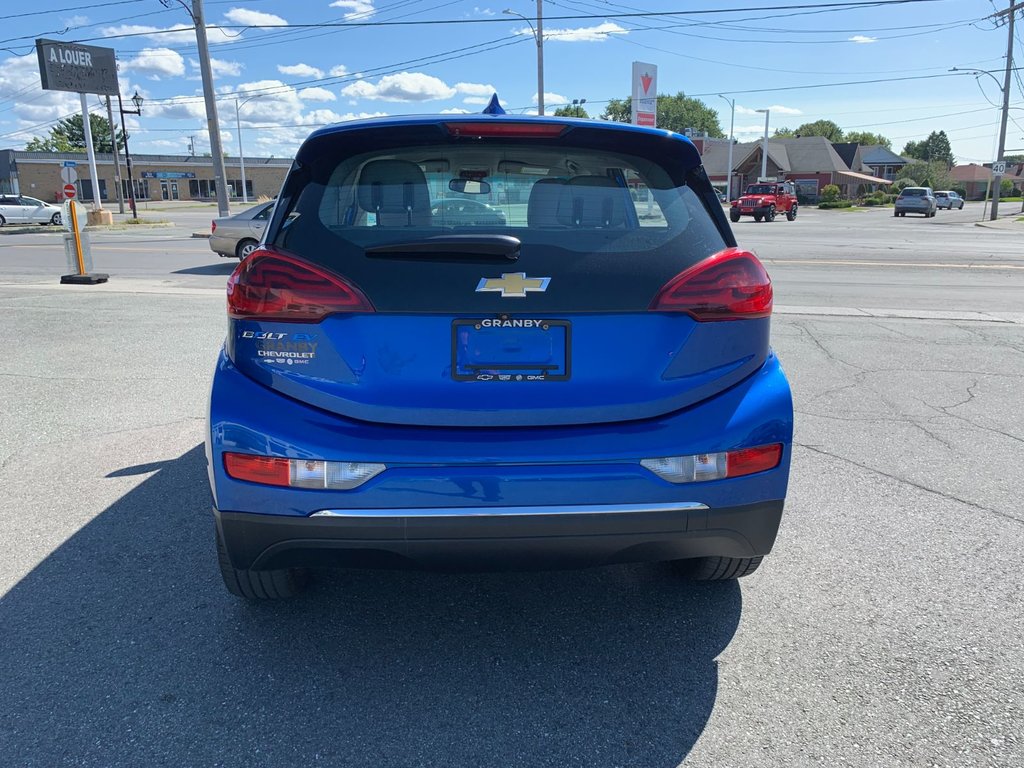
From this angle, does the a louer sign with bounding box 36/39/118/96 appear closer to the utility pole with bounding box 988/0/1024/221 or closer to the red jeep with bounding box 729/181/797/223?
the red jeep with bounding box 729/181/797/223

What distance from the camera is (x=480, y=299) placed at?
2.36m

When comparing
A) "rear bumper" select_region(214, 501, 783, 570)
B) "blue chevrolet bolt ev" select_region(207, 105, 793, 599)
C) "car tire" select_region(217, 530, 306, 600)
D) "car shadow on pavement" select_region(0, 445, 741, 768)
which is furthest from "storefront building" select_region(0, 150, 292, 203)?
"rear bumper" select_region(214, 501, 783, 570)

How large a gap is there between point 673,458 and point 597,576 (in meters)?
1.15

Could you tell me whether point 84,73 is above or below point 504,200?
above

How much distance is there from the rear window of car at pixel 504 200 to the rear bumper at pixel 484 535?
84cm

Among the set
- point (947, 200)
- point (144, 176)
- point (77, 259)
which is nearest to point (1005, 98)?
point (947, 200)

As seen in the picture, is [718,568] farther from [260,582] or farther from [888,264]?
[888,264]

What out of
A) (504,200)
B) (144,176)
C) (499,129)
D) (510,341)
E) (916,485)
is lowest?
(916,485)

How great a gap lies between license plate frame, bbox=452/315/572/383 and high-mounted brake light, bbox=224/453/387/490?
40 cm

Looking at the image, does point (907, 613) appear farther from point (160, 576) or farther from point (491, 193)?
point (160, 576)

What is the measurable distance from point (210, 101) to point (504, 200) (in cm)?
2530

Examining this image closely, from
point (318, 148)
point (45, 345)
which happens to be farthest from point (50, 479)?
point (45, 345)

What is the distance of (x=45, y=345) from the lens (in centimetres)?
806

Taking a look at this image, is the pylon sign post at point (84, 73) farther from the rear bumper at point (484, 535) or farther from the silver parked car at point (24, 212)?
the rear bumper at point (484, 535)
